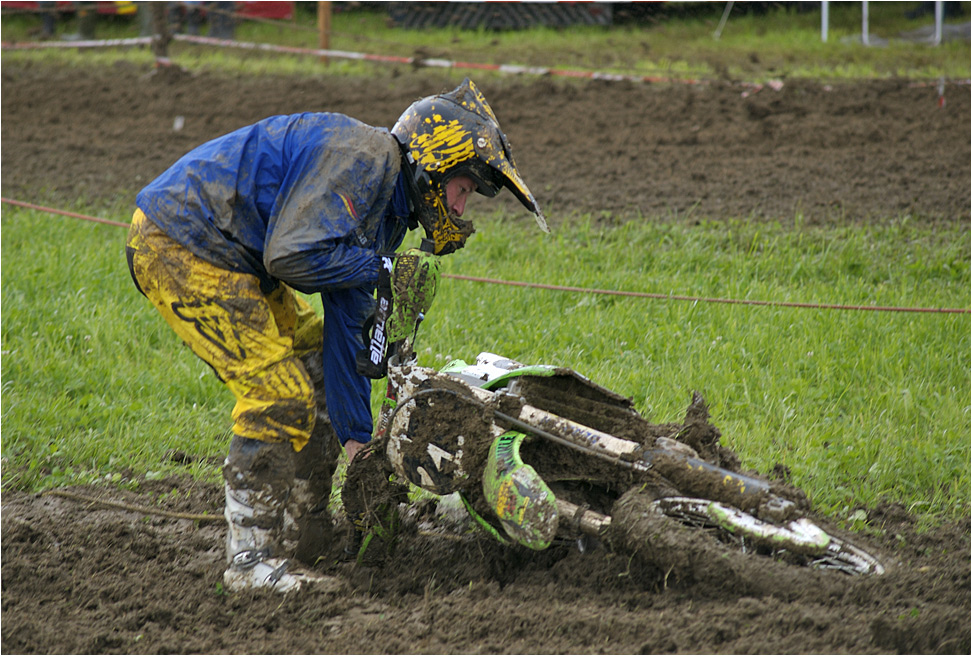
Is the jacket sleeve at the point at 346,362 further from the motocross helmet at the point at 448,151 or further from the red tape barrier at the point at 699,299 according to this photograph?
the red tape barrier at the point at 699,299

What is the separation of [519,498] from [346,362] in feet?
3.15

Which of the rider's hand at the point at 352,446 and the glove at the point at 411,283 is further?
the rider's hand at the point at 352,446

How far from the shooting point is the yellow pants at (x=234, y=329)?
328 cm

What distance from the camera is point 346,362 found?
3580 millimetres

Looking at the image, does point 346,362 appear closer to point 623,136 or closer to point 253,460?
point 253,460

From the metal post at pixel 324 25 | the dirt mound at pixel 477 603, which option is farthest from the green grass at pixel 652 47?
the dirt mound at pixel 477 603

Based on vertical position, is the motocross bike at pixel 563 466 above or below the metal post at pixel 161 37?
below

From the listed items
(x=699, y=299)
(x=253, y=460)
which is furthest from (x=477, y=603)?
(x=699, y=299)

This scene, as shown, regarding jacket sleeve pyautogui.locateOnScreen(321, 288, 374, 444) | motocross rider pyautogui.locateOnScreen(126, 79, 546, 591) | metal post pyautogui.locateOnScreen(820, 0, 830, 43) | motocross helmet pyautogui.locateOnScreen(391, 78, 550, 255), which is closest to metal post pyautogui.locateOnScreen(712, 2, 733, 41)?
metal post pyautogui.locateOnScreen(820, 0, 830, 43)

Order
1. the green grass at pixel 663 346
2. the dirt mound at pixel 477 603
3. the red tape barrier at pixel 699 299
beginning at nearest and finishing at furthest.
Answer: the dirt mound at pixel 477 603, the green grass at pixel 663 346, the red tape barrier at pixel 699 299

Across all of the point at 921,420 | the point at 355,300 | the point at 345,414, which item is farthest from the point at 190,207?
the point at 921,420

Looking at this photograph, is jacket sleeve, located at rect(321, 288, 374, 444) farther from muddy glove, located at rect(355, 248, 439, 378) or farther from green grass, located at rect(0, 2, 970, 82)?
green grass, located at rect(0, 2, 970, 82)

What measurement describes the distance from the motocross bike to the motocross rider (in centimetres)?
33

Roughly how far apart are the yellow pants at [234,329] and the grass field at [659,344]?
55.5 inches
